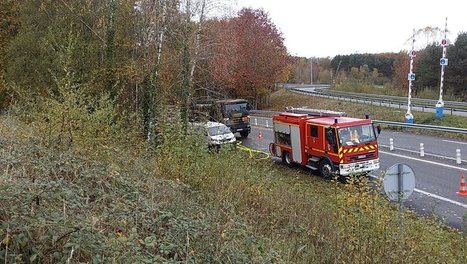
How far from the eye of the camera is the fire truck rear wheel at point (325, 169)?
15.2 m

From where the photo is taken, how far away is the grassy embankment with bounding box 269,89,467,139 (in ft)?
89.6

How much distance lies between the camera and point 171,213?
4.96 meters

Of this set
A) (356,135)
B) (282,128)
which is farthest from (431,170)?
(282,128)

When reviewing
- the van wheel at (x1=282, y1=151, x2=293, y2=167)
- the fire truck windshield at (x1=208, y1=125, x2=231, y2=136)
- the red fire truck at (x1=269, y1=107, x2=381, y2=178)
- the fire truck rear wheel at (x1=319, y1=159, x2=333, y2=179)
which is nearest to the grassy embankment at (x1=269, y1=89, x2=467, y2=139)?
the red fire truck at (x1=269, y1=107, x2=381, y2=178)

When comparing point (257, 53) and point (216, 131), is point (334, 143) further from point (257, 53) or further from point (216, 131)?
point (257, 53)

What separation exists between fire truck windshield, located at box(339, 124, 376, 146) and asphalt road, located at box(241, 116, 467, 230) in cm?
172

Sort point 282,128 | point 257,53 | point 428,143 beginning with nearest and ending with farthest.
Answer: point 282,128, point 428,143, point 257,53

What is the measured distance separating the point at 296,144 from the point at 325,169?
220 centimetres

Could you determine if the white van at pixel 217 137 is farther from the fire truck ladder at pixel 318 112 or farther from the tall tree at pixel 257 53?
the tall tree at pixel 257 53

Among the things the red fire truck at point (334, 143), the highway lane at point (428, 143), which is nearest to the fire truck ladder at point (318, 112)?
the red fire truck at point (334, 143)

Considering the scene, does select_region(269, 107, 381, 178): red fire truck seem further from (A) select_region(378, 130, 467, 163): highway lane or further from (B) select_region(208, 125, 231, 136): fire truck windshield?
(A) select_region(378, 130, 467, 163): highway lane

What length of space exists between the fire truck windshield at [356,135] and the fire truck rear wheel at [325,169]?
101 centimetres

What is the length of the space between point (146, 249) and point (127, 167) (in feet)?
12.1

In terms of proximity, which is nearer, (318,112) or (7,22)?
(318,112)
